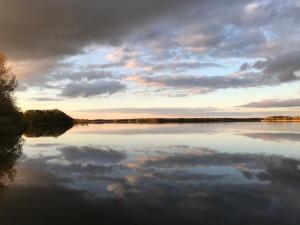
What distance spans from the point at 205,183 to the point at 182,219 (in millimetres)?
6457

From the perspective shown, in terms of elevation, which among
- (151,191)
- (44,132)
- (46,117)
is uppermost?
(46,117)

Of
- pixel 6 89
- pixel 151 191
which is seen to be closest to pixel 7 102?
pixel 6 89

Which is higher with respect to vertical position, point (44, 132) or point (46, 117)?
point (46, 117)

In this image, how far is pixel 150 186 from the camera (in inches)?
703

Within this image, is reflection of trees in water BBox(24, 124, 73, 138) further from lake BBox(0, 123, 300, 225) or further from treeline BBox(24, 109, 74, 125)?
lake BBox(0, 123, 300, 225)

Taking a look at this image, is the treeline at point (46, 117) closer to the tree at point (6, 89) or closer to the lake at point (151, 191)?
the tree at point (6, 89)

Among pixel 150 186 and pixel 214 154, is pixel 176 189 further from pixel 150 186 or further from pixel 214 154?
pixel 214 154

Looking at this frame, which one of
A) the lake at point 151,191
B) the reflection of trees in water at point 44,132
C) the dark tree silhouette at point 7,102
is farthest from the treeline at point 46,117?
the lake at point 151,191

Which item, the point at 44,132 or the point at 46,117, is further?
the point at 46,117

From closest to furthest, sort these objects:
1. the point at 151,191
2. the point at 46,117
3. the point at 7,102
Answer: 1. the point at 151,191
2. the point at 7,102
3. the point at 46,117

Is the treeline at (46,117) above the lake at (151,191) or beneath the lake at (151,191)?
above

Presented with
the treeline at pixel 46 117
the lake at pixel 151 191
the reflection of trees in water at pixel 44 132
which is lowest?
the lake at pixel 151 191

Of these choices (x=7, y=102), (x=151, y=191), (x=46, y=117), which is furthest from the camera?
(x=46, y=117)

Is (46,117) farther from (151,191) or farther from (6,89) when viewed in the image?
(151,191)
